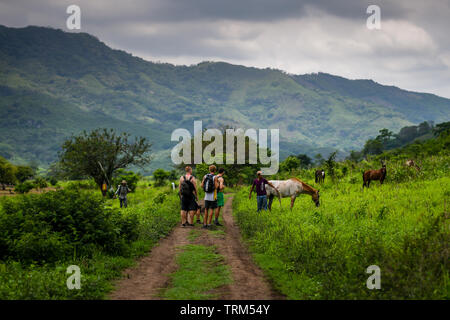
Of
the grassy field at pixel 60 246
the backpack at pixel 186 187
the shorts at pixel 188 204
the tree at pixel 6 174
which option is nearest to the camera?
the grassy field at pixel 60 246

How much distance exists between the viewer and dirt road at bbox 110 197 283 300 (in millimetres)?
8195

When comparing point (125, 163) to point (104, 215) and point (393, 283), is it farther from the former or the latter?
point (393, 283)

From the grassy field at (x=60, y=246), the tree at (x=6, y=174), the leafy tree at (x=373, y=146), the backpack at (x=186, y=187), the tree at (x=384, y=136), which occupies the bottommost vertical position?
the tree at (x=6, y=174)

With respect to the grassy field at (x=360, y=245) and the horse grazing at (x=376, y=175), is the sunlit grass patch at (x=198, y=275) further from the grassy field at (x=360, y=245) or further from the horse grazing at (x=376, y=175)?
the horse grazing at (x=376, y=175)

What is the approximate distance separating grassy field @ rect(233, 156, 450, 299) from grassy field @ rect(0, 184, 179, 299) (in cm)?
404

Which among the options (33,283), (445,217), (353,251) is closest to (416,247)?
(353,251)

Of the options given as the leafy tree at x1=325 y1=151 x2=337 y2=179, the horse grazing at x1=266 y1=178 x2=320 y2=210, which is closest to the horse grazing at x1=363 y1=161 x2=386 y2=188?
the horse grazing at x1=266 y1=178 x2=320 y2=210

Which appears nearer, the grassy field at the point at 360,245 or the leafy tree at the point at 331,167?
the grassy field at the point at 360,245

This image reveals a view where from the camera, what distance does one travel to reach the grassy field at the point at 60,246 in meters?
8.10

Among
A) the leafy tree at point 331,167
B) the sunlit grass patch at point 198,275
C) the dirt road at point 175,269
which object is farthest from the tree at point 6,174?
the sunlit grass patch at point 198,275

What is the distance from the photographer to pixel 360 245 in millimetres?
10156

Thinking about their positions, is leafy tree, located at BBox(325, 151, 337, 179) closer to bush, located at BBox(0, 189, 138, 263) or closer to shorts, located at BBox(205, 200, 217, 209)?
shorts, located at BBox(205, 200, 217, 209)

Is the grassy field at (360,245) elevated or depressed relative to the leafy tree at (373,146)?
depressed
